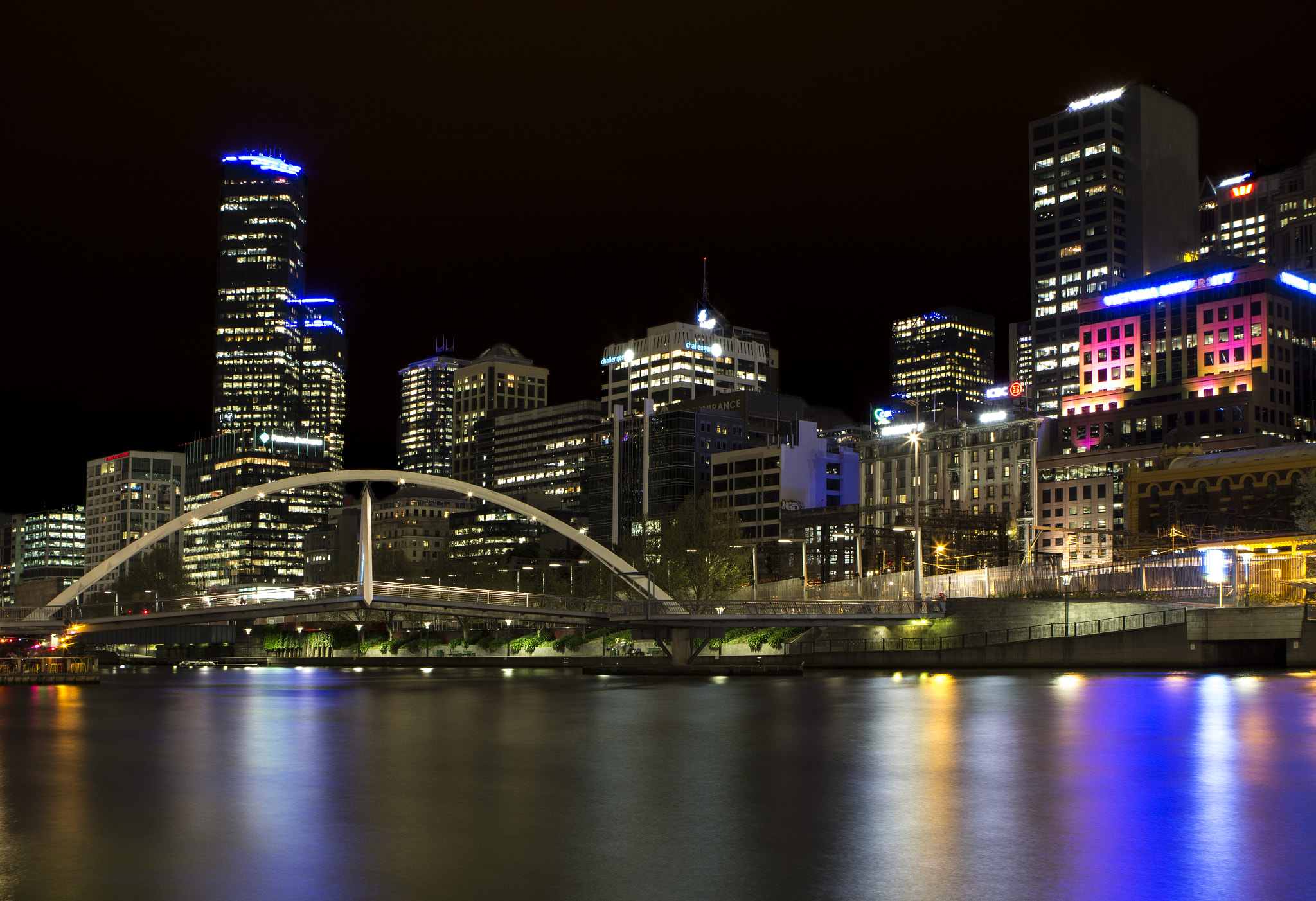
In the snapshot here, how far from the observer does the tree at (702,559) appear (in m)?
119

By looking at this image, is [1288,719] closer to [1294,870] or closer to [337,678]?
[1294,870]

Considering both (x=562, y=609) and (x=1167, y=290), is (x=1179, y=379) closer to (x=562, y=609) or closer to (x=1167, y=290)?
(x=1167, y=290)

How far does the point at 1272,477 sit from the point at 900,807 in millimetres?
123653

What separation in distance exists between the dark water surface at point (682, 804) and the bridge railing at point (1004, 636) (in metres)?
31.7

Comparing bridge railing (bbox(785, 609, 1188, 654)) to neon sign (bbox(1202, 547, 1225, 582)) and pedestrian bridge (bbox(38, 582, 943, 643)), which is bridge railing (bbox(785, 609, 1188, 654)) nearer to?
pedestrian bridge (bbox(38, 582, 943, 643))

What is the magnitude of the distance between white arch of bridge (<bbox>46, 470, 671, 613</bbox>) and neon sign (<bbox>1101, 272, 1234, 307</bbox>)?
120508 millimetres

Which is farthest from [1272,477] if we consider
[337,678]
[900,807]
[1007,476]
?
[900,807]

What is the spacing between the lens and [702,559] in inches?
4734

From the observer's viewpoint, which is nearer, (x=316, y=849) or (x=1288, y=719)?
(x=316, y=849)

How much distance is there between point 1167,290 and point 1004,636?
12370 cm

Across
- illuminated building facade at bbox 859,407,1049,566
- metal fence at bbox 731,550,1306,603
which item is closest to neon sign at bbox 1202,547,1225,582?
metal fence at bbox 731,550,1306,603

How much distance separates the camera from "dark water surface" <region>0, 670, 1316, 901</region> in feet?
51.3

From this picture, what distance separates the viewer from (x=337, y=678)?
3558 inches

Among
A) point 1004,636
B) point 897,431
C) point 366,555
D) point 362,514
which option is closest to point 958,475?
point 897,431
